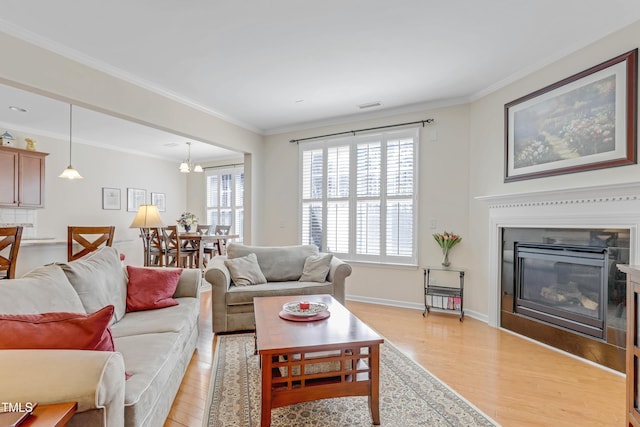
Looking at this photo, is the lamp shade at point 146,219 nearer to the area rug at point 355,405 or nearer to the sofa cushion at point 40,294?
the sofa cushion at point 40,294

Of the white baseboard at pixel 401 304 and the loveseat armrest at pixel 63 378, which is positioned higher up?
the loveseat armrest at pixel 63 378

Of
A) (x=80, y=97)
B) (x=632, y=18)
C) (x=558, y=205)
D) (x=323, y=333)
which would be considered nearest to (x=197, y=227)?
(x=80, y=97)

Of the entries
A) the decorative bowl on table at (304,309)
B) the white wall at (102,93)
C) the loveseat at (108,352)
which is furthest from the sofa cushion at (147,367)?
the white wall at (102,93)

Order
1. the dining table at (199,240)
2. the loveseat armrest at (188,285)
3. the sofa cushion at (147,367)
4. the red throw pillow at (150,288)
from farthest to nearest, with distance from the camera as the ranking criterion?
the dining table at (199,240) → the loveseat armrest at (188,285) → the red throw pillow at (150,288) → the sofa cushion at (147,367)

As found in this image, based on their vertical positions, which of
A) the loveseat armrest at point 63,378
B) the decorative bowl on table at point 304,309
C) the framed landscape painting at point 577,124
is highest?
the framed landscape painting at point 577,124

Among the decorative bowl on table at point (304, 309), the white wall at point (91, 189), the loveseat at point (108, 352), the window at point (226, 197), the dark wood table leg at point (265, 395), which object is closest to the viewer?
the loveseat at point (108, 352)

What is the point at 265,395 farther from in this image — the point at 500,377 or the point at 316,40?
the point at 316,40

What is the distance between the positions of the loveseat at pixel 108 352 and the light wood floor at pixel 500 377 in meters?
0.21

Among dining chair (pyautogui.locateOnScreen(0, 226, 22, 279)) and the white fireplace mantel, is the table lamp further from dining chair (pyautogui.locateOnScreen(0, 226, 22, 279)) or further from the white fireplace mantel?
the white fireplace mantel

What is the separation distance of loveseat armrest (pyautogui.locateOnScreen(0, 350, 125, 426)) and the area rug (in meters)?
0.89

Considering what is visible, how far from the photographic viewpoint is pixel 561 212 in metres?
2.93

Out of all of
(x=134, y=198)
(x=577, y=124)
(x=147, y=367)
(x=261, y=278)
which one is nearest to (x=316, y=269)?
(x=261, y=278)

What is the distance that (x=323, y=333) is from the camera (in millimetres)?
1912

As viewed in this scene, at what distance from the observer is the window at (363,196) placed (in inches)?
172
